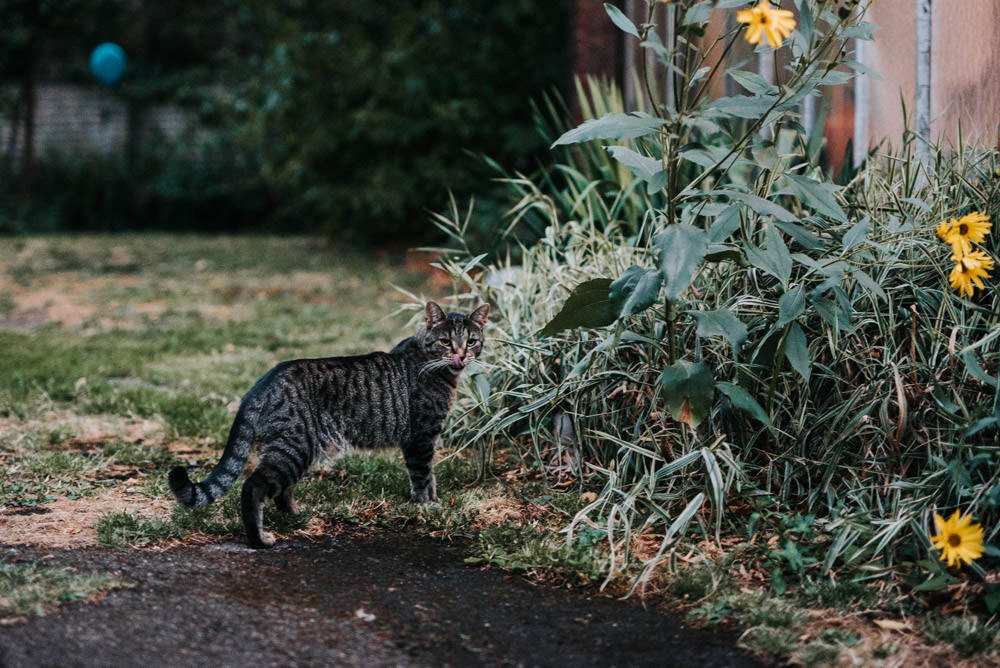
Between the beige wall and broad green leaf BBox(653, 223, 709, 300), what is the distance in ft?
5.80

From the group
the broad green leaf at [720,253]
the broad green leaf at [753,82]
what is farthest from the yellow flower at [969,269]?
the broad green leaf at [753,82]

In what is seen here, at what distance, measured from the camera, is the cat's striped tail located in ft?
10.1

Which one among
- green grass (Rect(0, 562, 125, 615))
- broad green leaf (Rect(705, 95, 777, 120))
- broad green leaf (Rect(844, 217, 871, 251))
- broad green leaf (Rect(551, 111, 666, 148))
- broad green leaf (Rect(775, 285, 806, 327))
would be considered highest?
broad green leaf (Rect(705, 95, 777, 120))

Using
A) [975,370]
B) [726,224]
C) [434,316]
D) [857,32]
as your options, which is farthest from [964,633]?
[434,316]

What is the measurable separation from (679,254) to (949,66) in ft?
7.27

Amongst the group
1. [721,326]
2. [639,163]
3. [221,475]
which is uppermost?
[639,163]

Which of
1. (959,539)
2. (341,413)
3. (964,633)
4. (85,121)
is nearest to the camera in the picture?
(964,633)

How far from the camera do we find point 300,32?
1141 centimetres

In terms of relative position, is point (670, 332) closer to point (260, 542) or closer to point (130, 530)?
point (260, 542)

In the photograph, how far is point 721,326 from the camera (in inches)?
116

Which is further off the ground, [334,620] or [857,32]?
[857,32]

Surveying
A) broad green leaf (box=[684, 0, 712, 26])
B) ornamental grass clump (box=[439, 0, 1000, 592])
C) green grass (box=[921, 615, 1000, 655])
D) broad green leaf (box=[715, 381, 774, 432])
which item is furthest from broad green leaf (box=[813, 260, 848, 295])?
green grass (box=[921, 615, 1000, 655])

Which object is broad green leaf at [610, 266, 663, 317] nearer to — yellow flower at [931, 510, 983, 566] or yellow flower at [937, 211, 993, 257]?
yellow flower at [937, 211, 993, 257]

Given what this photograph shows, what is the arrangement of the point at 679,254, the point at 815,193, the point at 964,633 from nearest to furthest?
the point at 964,633 → the point at 679,254 → the point at 815,193
